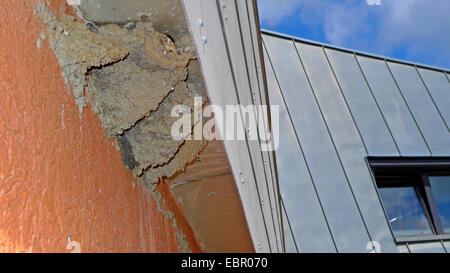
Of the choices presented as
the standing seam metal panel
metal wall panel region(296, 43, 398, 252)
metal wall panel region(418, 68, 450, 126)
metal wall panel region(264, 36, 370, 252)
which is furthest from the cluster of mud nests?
metal wall panel region(418, 68, 450, 126)

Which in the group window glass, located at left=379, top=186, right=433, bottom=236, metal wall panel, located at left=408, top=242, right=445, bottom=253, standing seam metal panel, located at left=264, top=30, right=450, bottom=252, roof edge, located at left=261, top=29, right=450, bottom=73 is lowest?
metal wall panel, located at left=408, top=242, right=445, bottom=253

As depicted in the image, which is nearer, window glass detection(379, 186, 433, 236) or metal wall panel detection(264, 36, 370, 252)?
metal wall panel detection(264, 36, 370, 252)

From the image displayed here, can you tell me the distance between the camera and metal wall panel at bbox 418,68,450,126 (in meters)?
6.61

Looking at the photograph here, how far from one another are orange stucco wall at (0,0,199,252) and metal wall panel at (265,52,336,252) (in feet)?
14.1

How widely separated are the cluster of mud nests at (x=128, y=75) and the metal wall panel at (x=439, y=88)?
683cm

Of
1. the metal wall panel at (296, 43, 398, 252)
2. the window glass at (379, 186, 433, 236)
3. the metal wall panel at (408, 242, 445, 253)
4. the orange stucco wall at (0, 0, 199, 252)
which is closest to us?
the orange stucco wall at (0, 0, 199, 252)

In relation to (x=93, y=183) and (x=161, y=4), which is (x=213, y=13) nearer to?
(x=161, y=4)

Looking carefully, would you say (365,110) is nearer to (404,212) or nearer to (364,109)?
(364,109)

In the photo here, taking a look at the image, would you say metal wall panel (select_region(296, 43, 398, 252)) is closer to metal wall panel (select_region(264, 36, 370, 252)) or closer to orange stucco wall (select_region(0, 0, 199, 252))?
metal wall panel (select_region(264, 36, 370, 252))

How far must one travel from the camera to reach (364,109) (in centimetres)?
602

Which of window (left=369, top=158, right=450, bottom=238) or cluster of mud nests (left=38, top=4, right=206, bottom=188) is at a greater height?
window (left=369, top=158, right=450, bottom=238)

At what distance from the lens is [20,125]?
1.77ft

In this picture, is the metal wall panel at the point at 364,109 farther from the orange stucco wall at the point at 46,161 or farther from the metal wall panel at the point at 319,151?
the orange stucco wall at the point at 46,161
